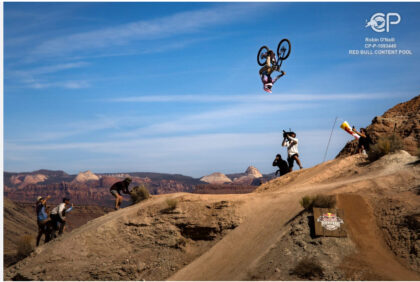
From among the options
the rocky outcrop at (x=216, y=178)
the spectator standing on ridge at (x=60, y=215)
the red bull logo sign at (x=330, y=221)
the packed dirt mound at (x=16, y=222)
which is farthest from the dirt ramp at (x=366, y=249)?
the rocky outcrop at (x=216, y=178)

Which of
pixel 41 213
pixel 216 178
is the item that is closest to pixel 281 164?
pixel 41 213

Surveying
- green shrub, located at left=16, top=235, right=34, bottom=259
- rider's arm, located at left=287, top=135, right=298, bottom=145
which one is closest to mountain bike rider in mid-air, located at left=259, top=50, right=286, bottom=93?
rider's arm, located at left=287, top=135, right=298, bottom=145

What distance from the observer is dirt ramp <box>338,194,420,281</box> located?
11.6m

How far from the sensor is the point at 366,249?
42.0 feet

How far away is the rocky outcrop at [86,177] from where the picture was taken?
172887 mm

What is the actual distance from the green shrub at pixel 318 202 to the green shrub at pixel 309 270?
231cm

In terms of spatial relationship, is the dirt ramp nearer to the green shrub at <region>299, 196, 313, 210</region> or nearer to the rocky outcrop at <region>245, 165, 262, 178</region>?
the green shrub at <region>299, 196, 313, 210</region>

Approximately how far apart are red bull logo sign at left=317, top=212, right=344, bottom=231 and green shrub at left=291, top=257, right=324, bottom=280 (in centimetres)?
145

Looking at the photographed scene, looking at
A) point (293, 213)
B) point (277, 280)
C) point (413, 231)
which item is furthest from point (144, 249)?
point (413, 231)

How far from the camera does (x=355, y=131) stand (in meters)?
21.6

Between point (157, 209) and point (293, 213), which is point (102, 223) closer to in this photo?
point (157, 209)

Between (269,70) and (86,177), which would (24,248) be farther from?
(86,177)

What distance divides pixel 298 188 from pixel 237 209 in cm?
266

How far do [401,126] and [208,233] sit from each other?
1312 cm
